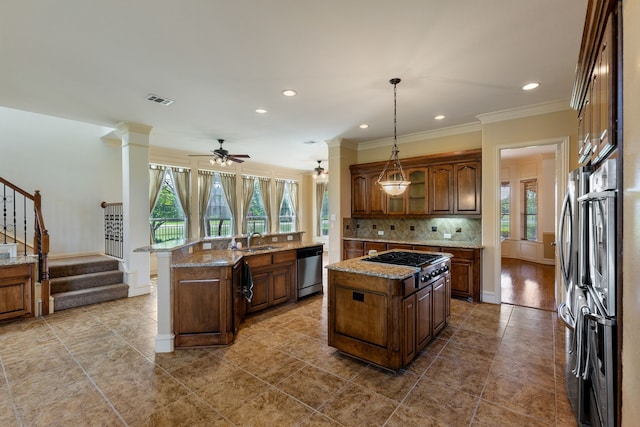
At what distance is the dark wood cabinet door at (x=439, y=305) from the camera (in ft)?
10.4

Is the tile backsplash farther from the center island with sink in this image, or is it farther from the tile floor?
the center island with sink

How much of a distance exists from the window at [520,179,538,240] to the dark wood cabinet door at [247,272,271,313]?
7.60 metres

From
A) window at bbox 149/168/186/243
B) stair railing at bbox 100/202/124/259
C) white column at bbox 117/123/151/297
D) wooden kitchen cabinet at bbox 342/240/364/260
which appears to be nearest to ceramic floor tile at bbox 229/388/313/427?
wooden kitchen cabinet at bbox 342/240/364/260

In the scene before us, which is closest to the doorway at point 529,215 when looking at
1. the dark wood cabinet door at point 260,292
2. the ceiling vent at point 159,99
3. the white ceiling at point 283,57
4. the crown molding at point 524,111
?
the crown molding at point 524,111

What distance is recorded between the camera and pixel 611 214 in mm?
1297

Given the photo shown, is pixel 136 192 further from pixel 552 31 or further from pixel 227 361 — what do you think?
pixel 552 31

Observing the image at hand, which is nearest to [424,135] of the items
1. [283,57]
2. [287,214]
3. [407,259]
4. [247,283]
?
[407,259]

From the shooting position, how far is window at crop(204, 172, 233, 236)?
7.61 metres

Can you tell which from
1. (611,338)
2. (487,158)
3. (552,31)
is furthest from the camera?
(487,158)

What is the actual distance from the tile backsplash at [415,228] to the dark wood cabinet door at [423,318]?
8.63ft

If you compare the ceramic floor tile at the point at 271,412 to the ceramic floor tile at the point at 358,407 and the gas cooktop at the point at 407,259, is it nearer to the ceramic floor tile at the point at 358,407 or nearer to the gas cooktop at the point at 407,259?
the ceramic floor tile at the point at 358,407

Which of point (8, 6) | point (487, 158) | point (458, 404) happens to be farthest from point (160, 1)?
point (487, 158)

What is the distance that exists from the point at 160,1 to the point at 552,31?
3.08 metres

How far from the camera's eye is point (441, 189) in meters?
5.19
